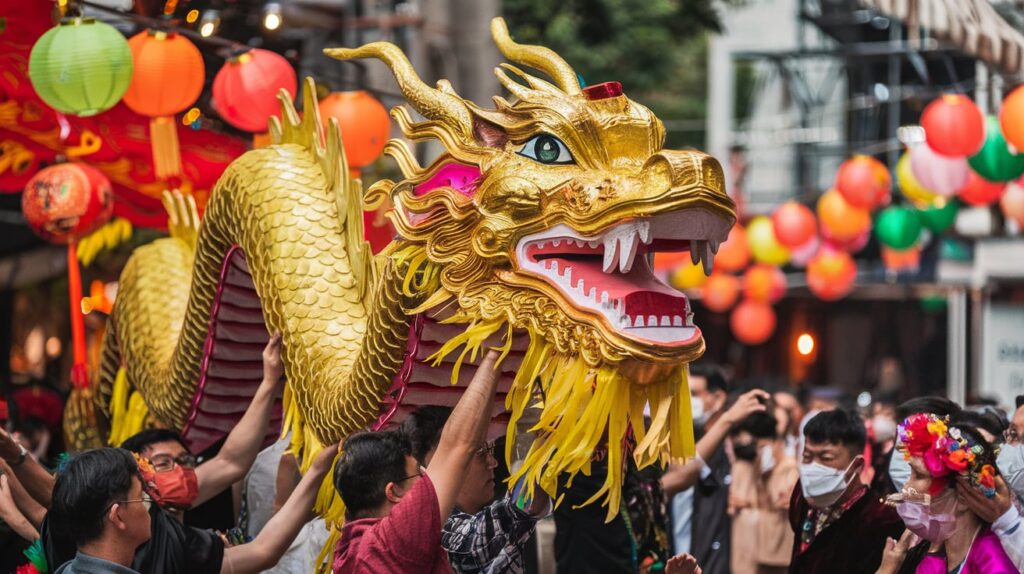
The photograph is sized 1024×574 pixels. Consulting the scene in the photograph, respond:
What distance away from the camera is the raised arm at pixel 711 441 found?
5504 millimetres

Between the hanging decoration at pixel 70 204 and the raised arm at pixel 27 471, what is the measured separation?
2915 millimetres

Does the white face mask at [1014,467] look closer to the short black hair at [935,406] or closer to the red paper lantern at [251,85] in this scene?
the short black hair at [935,406]

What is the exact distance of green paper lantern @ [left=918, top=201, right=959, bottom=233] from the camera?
12961 mm

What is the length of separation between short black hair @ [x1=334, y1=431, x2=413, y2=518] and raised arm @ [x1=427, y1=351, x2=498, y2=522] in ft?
0.63

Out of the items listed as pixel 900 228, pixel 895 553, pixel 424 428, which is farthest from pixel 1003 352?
pixel 424 428

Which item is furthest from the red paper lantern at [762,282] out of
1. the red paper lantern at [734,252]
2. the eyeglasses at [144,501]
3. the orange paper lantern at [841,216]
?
the eyeglasses at [144,501]

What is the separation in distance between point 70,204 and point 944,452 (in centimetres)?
485

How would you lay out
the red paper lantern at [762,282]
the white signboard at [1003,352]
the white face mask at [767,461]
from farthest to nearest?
the red paper lantern at [762,282]
the white signboard at [1003,352]
the white face mask at [767,461]

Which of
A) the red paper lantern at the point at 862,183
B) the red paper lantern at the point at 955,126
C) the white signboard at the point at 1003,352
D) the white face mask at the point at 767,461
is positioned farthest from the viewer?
the white signboard at the point at 1003,352

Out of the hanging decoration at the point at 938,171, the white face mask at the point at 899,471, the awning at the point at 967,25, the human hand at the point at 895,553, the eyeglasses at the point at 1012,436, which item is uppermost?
the awning at the point at 967,25

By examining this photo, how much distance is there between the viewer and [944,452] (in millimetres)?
3941

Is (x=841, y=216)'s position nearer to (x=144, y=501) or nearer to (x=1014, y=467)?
(x=1014, y=467)

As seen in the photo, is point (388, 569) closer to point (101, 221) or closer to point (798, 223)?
point (101, 221)

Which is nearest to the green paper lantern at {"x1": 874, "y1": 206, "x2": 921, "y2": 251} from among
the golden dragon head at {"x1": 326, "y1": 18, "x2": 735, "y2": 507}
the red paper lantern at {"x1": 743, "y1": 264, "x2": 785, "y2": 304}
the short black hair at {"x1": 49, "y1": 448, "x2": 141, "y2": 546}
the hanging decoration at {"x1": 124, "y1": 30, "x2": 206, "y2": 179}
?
the red paper lantern at {"x1": 743, "y1": 264, "x2": 785, "y2": 304}
